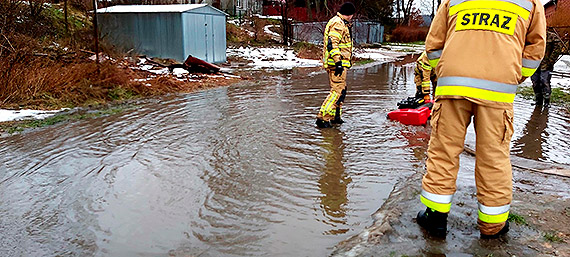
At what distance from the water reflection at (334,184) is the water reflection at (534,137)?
8.14 feet

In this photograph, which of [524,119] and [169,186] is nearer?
[169,186]

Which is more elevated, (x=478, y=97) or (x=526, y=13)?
(x=526, y=13)

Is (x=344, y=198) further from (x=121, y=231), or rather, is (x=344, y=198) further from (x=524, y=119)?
(x=524, y=119)

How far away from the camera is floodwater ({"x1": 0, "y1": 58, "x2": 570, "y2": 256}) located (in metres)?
3.46

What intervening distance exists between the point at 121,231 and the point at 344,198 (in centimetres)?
202

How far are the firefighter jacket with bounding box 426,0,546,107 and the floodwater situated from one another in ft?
4.59

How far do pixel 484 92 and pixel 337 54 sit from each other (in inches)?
148

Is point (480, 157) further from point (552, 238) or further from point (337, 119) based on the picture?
point (337, 119)

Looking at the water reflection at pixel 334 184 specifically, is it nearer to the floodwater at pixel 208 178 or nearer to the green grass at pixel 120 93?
the floodwater at pixel 208 178

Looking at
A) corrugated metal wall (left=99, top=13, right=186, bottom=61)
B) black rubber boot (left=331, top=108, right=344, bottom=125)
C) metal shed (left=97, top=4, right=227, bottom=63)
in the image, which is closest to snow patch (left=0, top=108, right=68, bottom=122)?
black rubber boot (left=331, top=108, right=344, bottom=125)

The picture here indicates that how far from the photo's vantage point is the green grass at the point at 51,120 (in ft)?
22.5

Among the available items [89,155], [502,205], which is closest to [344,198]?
[502,205]

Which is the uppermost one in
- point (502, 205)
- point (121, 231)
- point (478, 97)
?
point (478, 97)

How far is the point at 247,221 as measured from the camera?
3748 mm
